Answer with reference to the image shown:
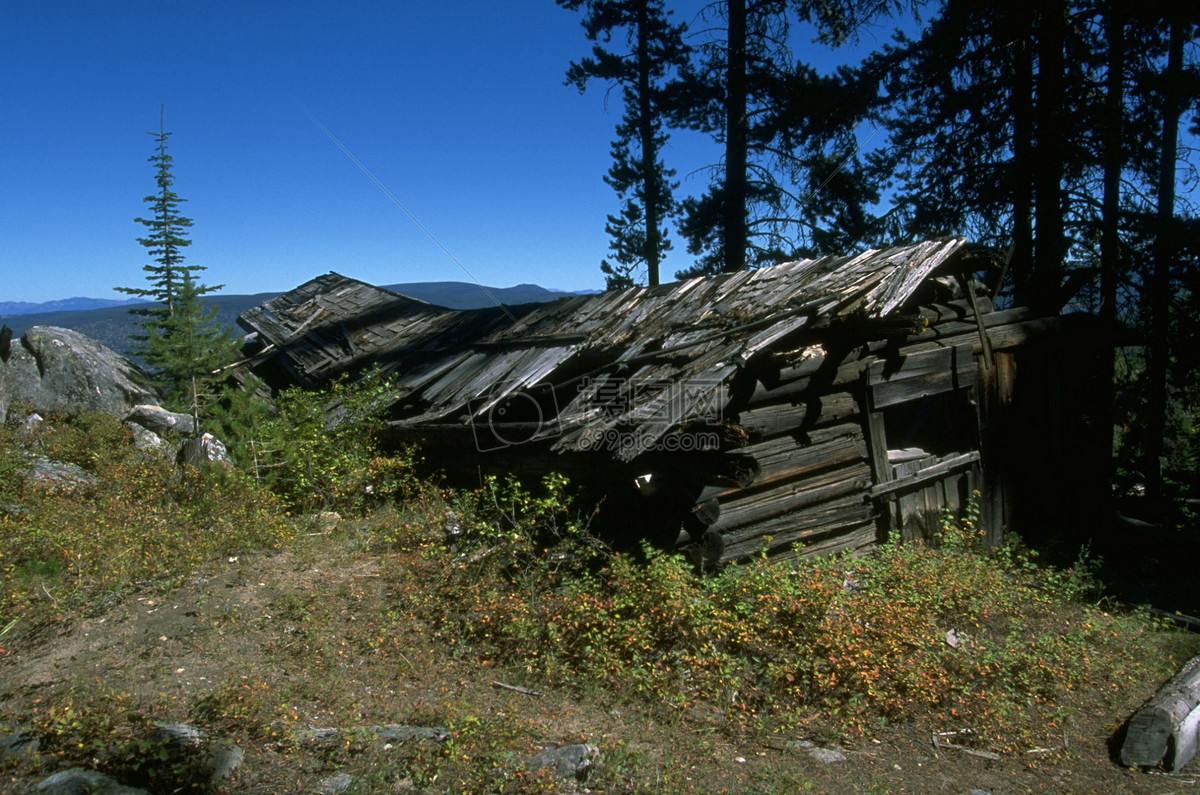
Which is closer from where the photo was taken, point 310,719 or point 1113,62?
point 310,719

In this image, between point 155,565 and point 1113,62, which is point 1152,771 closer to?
point 155,565

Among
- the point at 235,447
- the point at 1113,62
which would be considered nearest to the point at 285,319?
the point at 235,447

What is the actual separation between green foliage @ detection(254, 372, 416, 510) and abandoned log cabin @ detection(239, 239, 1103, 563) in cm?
39

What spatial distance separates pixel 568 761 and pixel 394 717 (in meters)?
1.29

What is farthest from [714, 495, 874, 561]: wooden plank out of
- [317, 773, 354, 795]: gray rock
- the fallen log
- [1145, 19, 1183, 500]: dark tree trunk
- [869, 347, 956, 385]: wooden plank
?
[1145, 19, 1183, 500]: dark tree trunk

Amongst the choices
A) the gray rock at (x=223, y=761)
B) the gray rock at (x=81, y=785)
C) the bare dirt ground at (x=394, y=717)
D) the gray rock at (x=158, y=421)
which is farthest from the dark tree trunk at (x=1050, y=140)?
the gray rock at (x=158, y=421)

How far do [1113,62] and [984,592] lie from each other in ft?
34.9

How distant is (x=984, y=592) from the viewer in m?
6.92

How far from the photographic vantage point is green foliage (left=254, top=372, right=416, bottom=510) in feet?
31.0

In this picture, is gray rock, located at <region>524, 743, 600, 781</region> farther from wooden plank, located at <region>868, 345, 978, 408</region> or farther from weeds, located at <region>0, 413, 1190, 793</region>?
wooden plank, located at <region>868, 345, 978, 408</region>

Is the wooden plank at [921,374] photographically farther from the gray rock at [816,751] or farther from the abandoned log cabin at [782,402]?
the gray rock at [816,751]

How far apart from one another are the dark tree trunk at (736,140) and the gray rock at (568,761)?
1194 cm

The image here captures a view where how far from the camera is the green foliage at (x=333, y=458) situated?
9453 mm

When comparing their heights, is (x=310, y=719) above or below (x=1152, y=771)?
above
